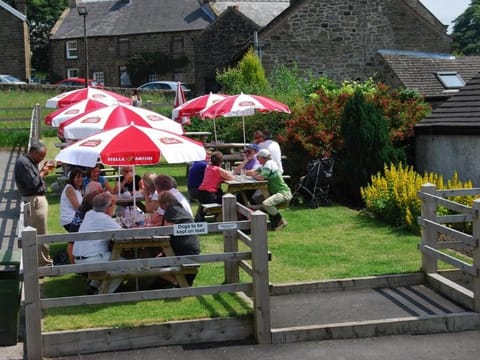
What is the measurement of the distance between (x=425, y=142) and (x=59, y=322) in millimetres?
10914

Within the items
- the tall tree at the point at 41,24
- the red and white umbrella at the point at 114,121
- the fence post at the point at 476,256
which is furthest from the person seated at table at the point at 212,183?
the tall tree at the point at 41,24

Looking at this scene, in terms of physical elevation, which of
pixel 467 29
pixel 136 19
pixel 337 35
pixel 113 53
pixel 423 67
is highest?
pixel 467 29

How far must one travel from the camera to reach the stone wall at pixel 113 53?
57956 millimetres

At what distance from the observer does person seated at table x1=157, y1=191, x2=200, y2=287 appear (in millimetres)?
9383

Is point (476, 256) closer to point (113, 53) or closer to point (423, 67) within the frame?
point (423, 67)

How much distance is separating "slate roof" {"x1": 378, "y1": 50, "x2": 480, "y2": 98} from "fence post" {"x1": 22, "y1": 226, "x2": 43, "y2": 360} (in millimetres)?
23695

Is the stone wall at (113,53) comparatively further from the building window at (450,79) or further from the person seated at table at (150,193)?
the person seated at table at (150,193)

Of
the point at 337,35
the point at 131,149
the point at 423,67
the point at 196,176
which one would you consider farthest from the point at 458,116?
the point at 337,35

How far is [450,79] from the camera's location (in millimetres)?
31812

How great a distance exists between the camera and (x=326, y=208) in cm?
1594

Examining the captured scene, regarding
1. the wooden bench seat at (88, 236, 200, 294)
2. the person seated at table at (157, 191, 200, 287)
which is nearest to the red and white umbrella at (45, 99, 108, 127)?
the person seated at table at (157, 191, 200, 287)

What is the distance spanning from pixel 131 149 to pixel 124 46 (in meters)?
50.3

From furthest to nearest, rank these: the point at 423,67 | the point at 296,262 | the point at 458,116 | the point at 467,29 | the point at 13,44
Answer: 1. the point at 467,29
2. the point at 13,44
3. the point at 423,67
4. the point at 458,116
5. the point at 296,262

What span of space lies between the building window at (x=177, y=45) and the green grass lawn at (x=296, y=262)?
139ft
